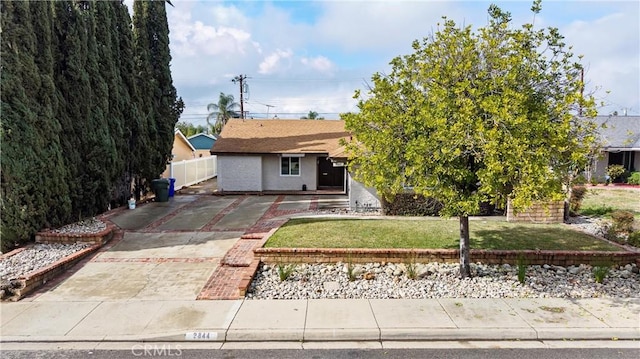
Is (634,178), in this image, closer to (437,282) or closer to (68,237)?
(437,282)

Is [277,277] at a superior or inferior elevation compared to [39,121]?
inferior

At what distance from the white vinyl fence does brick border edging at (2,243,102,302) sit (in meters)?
12.8

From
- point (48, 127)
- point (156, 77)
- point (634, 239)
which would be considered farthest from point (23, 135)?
point (634, 239)

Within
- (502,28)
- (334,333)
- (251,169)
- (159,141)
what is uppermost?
(502,28)

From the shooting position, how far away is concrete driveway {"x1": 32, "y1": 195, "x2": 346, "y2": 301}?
7.60 meters

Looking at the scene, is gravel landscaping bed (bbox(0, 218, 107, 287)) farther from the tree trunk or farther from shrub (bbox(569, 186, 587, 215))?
shrub (bbox(569, 186, 587, 215))

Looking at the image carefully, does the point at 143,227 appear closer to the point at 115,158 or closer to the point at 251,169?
the point at 115,158

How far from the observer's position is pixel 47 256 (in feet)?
29.7

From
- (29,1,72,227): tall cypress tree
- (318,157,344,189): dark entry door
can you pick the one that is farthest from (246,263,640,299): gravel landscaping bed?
(318,157,344,189): dark entry door

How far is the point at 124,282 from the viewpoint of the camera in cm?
805

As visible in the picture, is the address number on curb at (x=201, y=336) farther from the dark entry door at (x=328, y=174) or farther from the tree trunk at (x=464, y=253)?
the dark entry door at (x=328, y=174)

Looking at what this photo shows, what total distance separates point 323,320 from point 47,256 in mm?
6881

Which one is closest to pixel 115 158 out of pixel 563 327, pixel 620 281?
pixel 563 327

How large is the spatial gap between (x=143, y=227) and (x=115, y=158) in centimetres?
315
